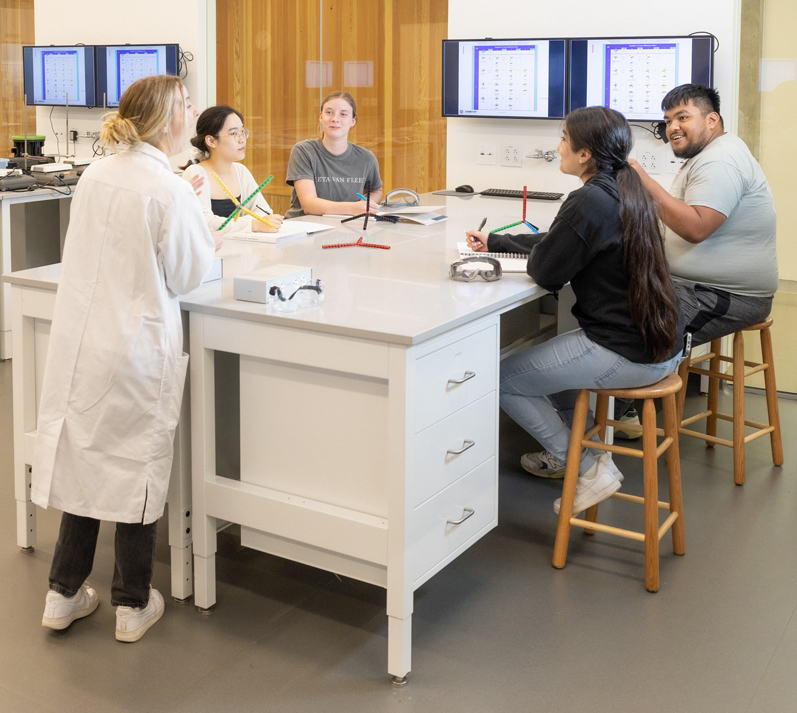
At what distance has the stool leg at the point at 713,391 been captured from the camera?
10.9 feet

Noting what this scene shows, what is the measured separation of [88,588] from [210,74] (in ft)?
13.9

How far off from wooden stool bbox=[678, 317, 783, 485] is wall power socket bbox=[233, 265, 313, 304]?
5.41ft

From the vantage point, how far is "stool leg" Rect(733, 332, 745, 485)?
3.12 metres

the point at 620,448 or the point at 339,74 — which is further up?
the point at 339,74

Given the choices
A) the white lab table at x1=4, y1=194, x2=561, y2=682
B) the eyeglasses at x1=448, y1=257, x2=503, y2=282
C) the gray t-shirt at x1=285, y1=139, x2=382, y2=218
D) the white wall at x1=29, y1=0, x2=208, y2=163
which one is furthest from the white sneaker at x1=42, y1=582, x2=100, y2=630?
the white wall at x1=29, y1=0, x2=208, y2=163

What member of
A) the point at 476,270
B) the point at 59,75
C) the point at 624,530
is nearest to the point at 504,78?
the point at 476,270

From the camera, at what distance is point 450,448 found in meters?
2.12

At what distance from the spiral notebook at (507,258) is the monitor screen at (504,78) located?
1869 mm

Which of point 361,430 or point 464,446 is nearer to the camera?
point 361,430

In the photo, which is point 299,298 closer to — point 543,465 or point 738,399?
point 543,465

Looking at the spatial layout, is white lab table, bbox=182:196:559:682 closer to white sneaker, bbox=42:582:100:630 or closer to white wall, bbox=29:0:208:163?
white sneaker, bbox=42:582:100:630

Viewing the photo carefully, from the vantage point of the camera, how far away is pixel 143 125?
1.97m

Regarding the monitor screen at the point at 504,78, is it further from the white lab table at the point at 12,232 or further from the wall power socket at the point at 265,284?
the wall power socket at the point at 265,284

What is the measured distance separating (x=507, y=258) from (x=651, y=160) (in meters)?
1.94
